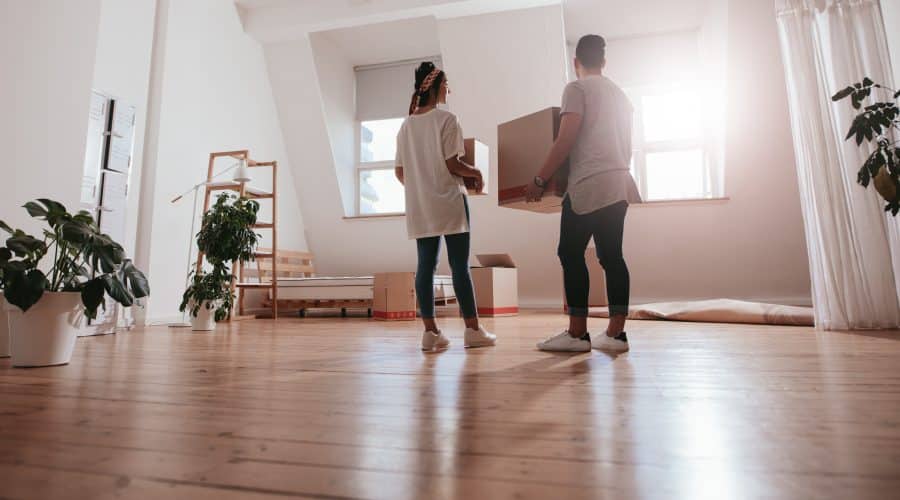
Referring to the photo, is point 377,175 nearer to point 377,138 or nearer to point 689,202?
point 377,138

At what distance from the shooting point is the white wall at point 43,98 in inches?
78.0

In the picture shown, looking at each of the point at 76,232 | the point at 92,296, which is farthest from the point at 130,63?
the point at 92,296

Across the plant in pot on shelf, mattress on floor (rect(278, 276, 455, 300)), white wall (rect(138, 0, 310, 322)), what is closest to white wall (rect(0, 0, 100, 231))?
the plant in pot on shelf

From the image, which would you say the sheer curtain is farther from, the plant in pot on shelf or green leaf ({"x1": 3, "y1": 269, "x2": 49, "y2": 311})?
green leaf ({"x1": 3, "y1": 269, "x2": 49, "y2": 311})

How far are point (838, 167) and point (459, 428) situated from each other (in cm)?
286

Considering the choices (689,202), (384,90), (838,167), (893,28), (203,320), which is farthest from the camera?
(384,90)

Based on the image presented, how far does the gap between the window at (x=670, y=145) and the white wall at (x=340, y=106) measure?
294cm

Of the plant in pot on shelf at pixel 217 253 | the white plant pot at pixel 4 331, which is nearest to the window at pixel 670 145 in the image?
the plant in pot on shelf at pixel 217 253

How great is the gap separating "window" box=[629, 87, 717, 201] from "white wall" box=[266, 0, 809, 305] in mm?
490

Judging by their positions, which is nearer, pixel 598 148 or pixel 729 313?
pixel 598 148

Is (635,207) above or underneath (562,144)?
above

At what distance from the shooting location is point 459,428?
2.81 ft

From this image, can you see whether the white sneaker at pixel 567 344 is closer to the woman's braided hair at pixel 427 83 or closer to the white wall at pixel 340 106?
the woman's braided hair at pixel 427 83

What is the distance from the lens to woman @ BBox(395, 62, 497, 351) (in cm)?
190
